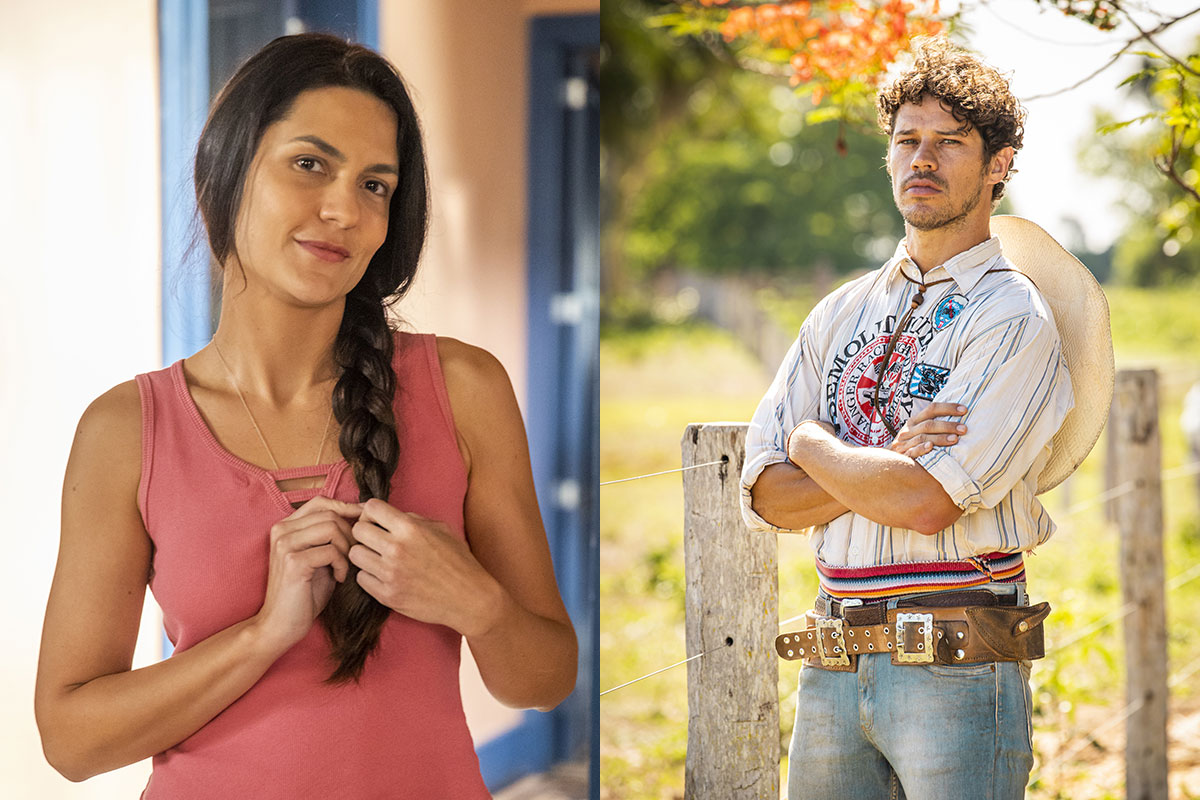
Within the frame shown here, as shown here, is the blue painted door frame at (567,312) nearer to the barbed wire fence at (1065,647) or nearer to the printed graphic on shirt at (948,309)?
the barbed wire fence at (1065,647)

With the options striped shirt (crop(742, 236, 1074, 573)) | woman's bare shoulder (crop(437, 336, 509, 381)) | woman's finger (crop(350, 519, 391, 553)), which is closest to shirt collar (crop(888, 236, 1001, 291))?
striped shirt (crop(742, 236, 1074, 573))

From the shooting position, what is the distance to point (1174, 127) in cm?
289

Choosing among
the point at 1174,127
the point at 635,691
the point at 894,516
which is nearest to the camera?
the point at 894,516

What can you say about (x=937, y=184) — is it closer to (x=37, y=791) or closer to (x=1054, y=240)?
(x=1054, y=240)

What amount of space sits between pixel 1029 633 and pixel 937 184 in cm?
84

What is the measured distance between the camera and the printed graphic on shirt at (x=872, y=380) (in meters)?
2.20

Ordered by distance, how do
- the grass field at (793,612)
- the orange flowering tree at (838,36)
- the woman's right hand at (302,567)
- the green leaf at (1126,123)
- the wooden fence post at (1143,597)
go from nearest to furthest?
the woman's right hand at (302,567)
the green leaf at (1126,123)
the orange flowering tree at (838,36)
the wooden fence post at (1143,597)
the grass field at (793,612)

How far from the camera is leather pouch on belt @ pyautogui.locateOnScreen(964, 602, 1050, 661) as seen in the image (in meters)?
2.05

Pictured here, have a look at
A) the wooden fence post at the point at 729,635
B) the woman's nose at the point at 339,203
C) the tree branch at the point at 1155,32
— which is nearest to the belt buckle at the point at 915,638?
the wooden fence post at the point at 729,635

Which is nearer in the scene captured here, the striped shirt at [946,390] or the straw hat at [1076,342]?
the striped shirt at [946,390]

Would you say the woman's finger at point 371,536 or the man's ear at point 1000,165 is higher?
the man's ear at point 1000,165

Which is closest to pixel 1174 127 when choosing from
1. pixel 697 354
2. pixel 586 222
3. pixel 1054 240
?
pixel 1054 240

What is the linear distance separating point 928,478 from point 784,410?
0.41 meters

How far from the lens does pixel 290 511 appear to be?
5.51ft
